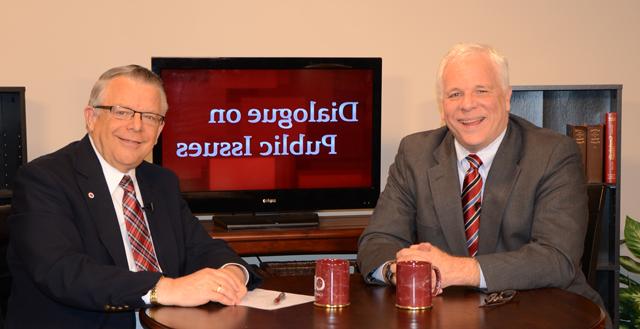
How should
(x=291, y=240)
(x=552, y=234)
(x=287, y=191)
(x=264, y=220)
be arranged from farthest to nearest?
(x=287, y=191) → (x=264, y=220) → (x=291, y=240) → (x=552, y=234)

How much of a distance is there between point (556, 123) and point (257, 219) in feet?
5.04

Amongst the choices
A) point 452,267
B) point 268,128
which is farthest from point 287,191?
point 452,267

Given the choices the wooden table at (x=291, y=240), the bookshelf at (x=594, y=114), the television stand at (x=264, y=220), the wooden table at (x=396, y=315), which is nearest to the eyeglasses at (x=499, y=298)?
the wooden table at (x=396, y=315)

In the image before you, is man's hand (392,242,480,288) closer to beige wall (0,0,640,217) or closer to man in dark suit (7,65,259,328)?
man in dark suit (7,65,259,328)

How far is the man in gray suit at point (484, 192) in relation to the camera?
269 centimetres

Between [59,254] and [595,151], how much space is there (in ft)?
8.93

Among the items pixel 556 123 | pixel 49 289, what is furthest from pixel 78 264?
pixel 556 123

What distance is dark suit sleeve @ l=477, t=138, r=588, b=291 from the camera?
8.36 feet

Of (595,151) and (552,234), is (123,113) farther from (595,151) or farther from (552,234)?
(595,151)

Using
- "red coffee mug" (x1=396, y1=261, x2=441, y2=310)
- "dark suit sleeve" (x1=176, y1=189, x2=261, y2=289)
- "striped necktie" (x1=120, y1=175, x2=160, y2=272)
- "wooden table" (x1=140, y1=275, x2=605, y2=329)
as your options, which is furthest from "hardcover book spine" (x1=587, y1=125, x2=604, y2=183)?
"striped necktie" (x1=120, y1=175, x2=160, y2=272)

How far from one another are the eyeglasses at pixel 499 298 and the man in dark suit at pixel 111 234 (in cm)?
62

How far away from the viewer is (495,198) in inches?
110

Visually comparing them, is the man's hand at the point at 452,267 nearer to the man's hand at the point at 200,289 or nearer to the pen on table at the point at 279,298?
the pen on table at the point at 279,298

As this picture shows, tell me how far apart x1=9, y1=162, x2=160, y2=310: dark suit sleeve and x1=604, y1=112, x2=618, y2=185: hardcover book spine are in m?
2.56
